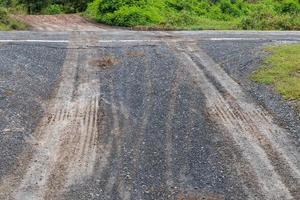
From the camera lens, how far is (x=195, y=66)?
52.2 feet

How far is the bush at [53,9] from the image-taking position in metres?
29.8

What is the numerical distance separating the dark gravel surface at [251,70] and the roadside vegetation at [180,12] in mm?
5561

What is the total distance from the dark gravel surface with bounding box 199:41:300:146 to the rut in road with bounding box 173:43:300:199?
0.84 feet

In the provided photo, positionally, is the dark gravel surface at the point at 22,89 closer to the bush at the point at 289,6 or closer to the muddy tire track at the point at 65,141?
the muddy tire track at the point at 65,141

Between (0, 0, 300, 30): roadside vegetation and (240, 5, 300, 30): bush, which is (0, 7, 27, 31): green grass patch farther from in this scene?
(240, 5, 300, 30): bush

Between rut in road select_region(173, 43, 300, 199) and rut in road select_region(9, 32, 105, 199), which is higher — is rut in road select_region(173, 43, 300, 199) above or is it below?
above

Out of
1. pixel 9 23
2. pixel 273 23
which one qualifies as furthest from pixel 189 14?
pixel 9 23

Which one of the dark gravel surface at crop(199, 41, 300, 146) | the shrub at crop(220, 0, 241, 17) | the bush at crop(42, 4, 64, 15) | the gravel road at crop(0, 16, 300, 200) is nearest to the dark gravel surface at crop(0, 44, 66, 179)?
the gravel road at crop(0, 16, 300, 200)

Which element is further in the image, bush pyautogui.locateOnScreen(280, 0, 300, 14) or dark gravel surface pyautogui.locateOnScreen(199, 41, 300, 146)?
bush pyautogui.locateOnScreen(280, 0, 300, 14)

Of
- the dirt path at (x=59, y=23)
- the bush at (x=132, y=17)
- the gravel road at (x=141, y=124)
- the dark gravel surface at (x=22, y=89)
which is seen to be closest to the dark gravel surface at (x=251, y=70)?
the gravel road at (x=141, y=124)

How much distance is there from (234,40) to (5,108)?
1029 centimetres

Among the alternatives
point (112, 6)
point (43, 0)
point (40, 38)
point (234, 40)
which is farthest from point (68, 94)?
point (43, 0)

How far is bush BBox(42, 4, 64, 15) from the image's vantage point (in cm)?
2979

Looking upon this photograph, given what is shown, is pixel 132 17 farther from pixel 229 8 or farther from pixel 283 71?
pixel 283 71
